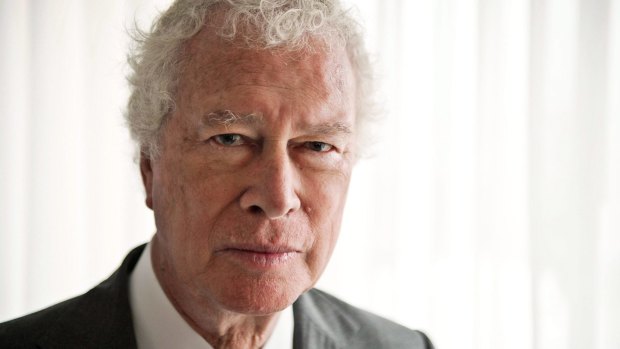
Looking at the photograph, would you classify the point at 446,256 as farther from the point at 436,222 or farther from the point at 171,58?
the point at 171,58

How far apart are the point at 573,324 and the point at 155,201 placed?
74.1 inches

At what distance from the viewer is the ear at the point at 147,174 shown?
1422 mm

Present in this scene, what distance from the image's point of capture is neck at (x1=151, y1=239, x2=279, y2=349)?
4.45ft

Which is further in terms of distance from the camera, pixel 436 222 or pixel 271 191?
pixel 436 222

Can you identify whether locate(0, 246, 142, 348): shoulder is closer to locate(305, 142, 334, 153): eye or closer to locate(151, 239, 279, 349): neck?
locate(151, 239, 279, 349): neck

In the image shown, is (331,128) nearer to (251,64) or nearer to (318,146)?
Result: (318,146)

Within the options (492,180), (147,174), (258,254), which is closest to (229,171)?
(258,254)

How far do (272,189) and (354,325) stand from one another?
2.11 ft

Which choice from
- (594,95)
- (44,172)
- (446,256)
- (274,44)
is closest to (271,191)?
(274,44)

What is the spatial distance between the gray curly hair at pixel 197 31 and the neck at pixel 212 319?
11.6 inches

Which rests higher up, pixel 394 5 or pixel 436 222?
pixel 394 5

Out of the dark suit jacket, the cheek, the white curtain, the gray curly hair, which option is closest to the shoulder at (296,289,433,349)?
the dark suit jacket

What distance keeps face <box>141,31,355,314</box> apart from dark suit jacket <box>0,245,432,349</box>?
0.18 m

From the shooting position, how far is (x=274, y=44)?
1225mm
